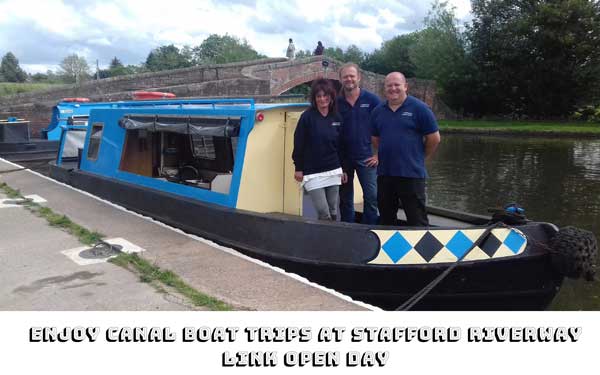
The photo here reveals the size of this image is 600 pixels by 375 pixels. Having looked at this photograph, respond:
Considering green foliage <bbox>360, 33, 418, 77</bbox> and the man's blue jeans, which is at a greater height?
green foliage <bbox>360, 33, 418, 77</bbox>

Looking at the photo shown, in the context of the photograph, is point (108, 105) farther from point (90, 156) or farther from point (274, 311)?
point (274, 311)

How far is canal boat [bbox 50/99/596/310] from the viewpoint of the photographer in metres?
4.13

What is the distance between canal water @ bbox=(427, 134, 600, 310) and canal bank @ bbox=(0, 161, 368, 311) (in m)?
3.07

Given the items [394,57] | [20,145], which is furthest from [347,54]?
[20,145]

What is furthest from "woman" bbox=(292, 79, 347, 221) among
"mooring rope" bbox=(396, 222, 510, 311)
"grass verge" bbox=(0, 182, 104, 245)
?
"grass verge" bbox=(0, 182, 104, 245)

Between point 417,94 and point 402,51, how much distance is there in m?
17.1

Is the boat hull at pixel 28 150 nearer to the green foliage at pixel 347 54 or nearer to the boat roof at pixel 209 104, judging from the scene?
the boat roof at pixel 209 104

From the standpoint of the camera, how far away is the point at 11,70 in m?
77.3

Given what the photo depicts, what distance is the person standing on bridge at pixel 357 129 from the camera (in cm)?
451

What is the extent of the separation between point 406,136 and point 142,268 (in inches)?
95.2

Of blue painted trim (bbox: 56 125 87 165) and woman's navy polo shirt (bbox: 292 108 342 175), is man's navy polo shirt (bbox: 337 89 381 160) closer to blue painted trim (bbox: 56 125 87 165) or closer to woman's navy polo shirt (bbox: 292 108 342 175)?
woman's navy polo shirt (bbox: 292 108 342 175)

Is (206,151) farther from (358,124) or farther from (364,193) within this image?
(358,124)

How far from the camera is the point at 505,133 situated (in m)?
26.1

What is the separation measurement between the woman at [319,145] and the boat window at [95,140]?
4.36 m
